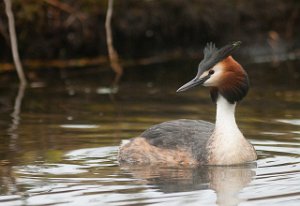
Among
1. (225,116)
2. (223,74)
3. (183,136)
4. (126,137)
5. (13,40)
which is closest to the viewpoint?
(223,74)


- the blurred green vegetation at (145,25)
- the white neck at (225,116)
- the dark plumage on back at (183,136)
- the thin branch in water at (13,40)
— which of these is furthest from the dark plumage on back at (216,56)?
the blurred green vegetation at (145,25)

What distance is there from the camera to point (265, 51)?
20000 millimetres

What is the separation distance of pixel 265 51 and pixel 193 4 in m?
1.97

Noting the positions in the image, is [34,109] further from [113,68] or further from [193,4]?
[193,4]

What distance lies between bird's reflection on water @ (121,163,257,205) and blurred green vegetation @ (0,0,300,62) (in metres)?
8.48

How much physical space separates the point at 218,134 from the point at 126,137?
2.04 meters

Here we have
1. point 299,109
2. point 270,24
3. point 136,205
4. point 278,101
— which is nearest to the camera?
point 136,205

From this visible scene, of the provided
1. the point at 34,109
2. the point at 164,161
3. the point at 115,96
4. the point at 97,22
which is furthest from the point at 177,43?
the point at 164,161

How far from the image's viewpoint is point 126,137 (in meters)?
11.0

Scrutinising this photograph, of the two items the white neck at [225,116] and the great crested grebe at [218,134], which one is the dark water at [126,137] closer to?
Answer: the great crested grebe at [218,134]

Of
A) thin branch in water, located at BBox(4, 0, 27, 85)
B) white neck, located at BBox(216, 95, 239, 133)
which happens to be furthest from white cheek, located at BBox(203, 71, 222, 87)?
thin branch in water, located at BBox(4, 0, 27, 85)

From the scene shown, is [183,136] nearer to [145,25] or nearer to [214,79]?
[214,79]

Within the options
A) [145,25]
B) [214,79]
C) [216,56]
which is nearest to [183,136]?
[214,79]

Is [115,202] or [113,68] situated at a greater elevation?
[113,68]
